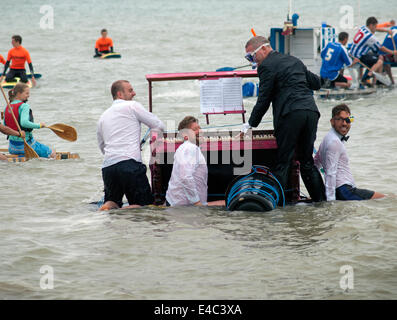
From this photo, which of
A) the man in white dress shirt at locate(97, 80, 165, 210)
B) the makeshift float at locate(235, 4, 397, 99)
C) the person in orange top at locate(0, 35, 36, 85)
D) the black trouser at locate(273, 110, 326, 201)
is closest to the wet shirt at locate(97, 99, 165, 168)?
the man in white dress shirt at locate(97, 80, 165, 210)

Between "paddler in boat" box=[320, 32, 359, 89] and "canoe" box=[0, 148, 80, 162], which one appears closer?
"canoe" box=[0, 148, 80, 162]

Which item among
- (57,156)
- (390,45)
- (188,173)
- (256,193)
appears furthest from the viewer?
(390,45)

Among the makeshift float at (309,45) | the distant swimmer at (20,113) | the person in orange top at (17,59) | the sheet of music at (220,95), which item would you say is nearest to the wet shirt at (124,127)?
the sheet of music at (220,95)

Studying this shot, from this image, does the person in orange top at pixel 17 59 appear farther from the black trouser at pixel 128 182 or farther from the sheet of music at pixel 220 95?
the black trouser at pixel 128 182

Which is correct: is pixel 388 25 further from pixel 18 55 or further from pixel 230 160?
pixel 230 160

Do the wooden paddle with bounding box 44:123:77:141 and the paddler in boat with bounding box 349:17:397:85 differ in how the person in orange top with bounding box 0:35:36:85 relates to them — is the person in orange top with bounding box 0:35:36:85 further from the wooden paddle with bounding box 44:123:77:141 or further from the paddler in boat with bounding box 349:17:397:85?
the paddler in boat with bounding box 349:17:397:85

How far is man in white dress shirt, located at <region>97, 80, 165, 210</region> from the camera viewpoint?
23.2ft

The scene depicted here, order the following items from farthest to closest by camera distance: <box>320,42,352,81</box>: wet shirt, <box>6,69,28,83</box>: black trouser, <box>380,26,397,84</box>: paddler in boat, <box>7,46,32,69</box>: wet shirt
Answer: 1. <box>6,69,28,83</box>: black trouser
2. <box>7,46,32,69</box>: wet shirt
3. <box>380,26,397,84</box>: paddler in boat
4. <box>320,42,352,81</box>: wet shirt

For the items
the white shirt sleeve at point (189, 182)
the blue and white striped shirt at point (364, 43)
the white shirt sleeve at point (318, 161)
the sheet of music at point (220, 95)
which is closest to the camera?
the white shirt sleeve at point (189, 182)

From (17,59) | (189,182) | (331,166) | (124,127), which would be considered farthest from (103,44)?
(331,166)

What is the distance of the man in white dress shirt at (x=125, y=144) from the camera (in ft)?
23.2

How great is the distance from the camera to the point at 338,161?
718cm

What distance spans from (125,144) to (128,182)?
16.1 inches

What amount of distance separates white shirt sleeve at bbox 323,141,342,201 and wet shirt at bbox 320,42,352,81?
9.15 meters
